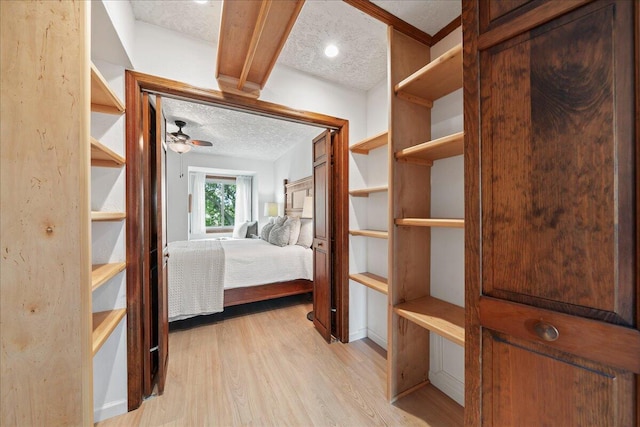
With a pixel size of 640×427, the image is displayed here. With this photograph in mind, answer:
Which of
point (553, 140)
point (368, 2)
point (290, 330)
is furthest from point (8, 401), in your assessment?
point (368, 2)

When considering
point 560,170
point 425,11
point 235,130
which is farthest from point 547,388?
point 235,130

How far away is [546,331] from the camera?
2.36 feet

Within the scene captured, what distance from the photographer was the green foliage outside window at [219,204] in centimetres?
641

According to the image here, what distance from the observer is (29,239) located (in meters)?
0.72

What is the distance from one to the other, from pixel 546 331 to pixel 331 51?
2098 millimetres

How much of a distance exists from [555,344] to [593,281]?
0.21 m

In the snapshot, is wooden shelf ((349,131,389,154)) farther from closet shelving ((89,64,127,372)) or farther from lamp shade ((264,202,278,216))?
lamp shade ((264,202,278,216))

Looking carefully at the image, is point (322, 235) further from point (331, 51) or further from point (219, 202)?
point (219, 202)

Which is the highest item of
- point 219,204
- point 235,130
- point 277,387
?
point 235,130

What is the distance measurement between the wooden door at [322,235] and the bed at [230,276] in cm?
63

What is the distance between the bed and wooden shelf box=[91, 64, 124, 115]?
5.24 feet

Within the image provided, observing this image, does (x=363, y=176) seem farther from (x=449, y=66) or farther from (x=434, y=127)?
(x=449, y=66)

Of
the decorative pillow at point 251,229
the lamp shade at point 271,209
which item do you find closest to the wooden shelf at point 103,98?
the decorative pillow at point 251,229

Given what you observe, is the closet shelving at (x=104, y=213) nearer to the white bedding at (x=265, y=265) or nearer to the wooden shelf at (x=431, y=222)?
the white bedding at (x=265, y=265)
